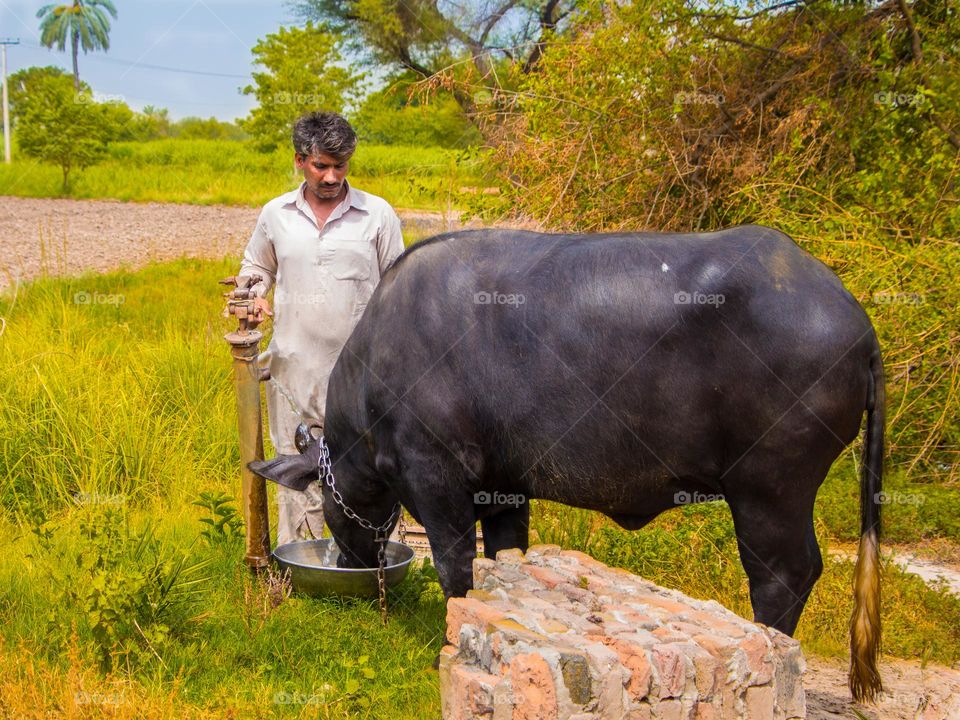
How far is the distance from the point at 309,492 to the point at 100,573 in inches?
56.0

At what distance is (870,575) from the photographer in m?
4.04

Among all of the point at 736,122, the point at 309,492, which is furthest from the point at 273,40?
the point at 309,492

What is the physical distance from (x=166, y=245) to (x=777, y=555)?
12720mm

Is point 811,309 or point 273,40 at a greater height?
point 273,40

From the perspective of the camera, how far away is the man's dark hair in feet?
15.7

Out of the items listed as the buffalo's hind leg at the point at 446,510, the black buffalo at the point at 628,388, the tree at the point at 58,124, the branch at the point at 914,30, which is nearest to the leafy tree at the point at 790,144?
the branch at the point at 914,30

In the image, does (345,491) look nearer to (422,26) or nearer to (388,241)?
(388,241)

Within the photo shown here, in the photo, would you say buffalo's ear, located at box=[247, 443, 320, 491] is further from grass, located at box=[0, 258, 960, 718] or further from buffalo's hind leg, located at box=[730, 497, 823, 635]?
buffalo's hind leg, located at box=[730, 497, 823, 635]

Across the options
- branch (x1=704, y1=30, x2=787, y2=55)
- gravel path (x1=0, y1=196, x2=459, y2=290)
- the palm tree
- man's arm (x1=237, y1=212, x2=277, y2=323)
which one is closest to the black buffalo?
man's arm (x1=237, y1=212, x2=277, y2=323)

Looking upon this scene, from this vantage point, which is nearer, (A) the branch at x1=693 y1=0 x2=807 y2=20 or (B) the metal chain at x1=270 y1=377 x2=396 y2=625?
(B) the metal chain at x1=270 y1=377 x2=396 y2=625

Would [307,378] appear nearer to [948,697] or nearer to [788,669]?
[788,669]

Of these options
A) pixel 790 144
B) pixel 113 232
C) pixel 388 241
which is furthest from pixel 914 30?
pixel 113 232

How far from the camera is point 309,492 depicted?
5.53 meters

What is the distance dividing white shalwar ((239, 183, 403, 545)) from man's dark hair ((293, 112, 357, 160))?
0.28m
